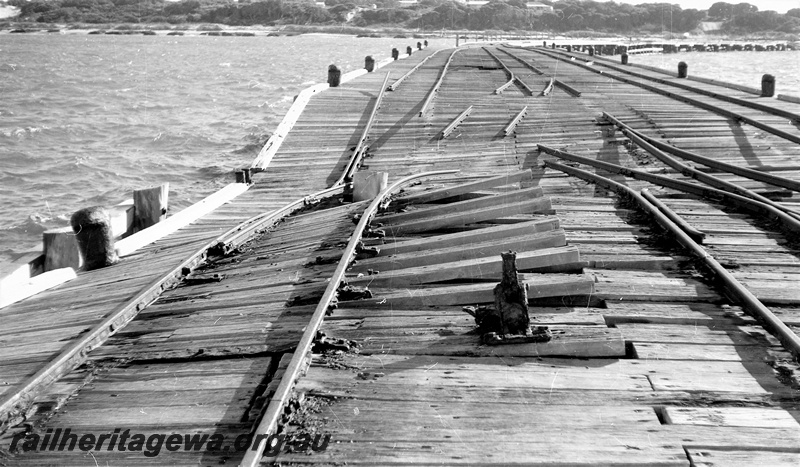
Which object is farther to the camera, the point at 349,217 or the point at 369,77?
the point at 369,77

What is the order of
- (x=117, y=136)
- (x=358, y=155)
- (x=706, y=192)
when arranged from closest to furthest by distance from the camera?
1. (x=706, y=192)
2. (x=358, y=155)
3. (x=117, y=136)

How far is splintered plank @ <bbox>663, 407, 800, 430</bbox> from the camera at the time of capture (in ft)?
13.3

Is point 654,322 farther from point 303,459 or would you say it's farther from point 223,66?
point 223,66

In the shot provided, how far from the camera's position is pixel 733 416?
415cm

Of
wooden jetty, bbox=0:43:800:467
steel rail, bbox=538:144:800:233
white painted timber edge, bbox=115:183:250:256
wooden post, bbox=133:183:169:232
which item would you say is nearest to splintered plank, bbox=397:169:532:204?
wooden jetty, bbox=0:43:800:467

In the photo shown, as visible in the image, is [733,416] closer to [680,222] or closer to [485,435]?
[485,435]

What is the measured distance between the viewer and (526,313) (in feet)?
16.4

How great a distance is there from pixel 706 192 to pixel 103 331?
7.49m

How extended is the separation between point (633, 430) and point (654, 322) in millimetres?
1672

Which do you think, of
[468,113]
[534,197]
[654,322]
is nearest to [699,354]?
[654,322]

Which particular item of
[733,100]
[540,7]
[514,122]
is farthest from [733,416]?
[540,7]

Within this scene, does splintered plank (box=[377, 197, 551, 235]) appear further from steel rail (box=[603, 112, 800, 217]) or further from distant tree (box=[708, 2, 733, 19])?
distant tree (box=[708, 2, 733, 19])

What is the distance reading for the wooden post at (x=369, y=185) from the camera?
31.8 ft

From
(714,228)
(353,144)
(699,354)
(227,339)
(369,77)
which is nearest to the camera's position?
(699,354)
